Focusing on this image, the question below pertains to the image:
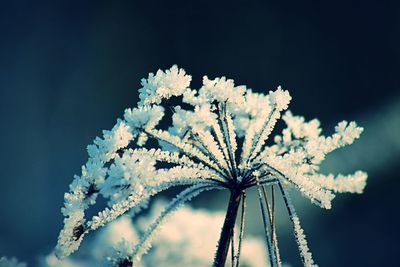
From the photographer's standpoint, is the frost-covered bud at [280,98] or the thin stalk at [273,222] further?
the frost-covered bud at [280,98]

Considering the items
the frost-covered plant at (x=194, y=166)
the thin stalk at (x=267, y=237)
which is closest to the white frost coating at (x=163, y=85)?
the frost-covered plant at (x=194, y=166)

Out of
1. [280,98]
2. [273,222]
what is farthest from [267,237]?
[280,98]

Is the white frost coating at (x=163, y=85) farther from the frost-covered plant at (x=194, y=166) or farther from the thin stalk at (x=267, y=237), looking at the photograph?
the thin stalk at (x=267, y=237)

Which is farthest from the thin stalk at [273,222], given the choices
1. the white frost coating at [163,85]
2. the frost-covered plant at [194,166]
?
the white frost coating at [163,85]

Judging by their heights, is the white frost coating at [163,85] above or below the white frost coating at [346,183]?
above

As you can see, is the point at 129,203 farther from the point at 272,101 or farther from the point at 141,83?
the point at 272,101

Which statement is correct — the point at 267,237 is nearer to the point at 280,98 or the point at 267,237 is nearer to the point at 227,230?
the point at 227,230

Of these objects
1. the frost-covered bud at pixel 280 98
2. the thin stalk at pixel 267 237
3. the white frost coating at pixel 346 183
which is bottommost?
the thin stalk at pixel 267 237
